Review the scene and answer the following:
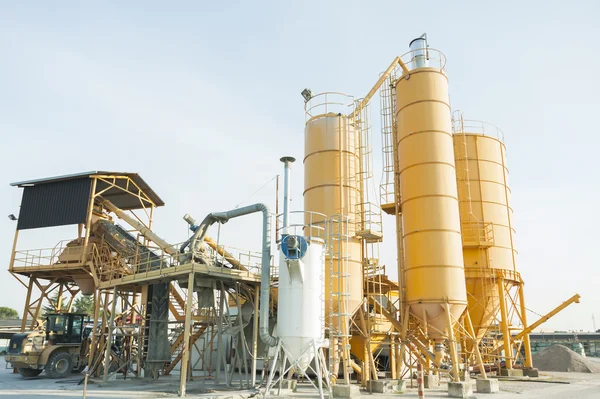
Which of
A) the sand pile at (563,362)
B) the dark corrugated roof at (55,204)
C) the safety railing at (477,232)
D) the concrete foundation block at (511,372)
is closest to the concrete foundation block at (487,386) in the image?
the concrete foundation block at (511,372)

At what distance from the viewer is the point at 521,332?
2550 centimetres

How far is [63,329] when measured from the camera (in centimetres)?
2364

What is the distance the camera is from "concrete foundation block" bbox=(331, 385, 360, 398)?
15694 mm

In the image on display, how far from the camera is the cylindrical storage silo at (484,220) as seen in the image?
2492cm

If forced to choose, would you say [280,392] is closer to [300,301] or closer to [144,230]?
[300,301]

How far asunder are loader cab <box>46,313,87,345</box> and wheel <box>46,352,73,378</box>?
2.34ft

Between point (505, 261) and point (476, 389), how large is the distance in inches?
368

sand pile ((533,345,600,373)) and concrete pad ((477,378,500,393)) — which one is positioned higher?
sand pile ((533,345,600,373))

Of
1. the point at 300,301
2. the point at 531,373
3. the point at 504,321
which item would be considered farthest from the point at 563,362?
the point at 300,301

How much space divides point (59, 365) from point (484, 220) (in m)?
23.2

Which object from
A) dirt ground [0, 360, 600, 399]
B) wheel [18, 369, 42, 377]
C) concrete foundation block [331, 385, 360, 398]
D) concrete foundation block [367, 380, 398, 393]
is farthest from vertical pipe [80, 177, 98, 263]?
concrete foundation block [367, 380, 398, 393]

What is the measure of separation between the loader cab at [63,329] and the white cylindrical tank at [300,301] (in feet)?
45.1

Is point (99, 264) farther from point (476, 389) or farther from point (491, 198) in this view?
point (491, 198)

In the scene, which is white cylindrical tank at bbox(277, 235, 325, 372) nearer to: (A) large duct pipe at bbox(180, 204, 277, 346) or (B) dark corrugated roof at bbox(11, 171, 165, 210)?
(A) large duct pipe at bbox(180, 204, 277, 346)
